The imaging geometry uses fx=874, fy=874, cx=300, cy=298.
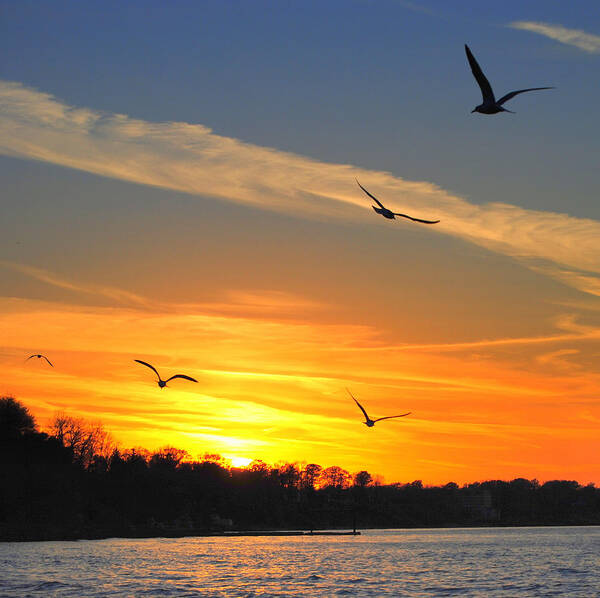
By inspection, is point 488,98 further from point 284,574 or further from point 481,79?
point 284,574

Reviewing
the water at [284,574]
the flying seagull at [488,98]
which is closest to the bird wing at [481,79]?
the flying seagull at [488,98]

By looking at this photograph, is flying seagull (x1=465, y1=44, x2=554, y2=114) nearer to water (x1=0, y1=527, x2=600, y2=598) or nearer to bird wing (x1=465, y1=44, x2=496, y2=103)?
bird wing (x1=465, y1=44, x2=496, y2=103)

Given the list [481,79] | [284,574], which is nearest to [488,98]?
[481,79]

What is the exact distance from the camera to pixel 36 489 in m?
132

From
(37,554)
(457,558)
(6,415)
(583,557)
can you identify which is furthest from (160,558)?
(6,415)

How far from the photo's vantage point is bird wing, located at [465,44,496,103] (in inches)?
920

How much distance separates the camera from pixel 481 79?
25.6 metres

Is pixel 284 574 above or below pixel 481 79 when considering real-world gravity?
below

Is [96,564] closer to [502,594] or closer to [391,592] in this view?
[391,592]

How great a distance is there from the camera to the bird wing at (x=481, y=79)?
2336 centimetres

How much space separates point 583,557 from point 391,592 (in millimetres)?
55048

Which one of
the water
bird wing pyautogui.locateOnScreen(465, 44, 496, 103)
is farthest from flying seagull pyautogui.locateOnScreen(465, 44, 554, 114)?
the water

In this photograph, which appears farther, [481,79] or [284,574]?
[284,574]

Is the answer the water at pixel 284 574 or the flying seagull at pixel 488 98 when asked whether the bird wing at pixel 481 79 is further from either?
the water at pixel 284 574
